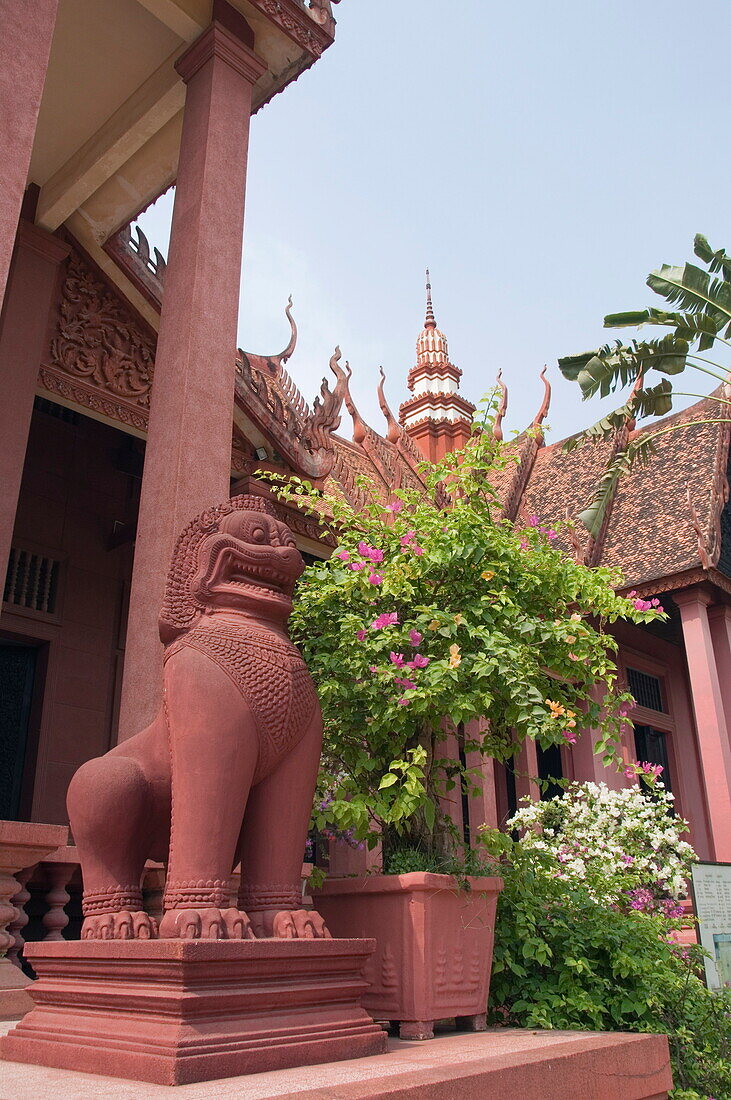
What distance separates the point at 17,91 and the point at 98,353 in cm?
342

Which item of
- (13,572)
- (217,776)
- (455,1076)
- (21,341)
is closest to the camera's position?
(455,1076)

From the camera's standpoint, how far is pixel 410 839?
11.2 feet

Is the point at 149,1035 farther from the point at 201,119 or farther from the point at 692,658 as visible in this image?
the point at 692,658

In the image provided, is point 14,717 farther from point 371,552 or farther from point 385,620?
point 385,620

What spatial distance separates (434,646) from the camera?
336cm

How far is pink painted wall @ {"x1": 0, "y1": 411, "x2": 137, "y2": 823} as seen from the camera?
24.9ft

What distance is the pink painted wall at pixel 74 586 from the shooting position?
760 cm

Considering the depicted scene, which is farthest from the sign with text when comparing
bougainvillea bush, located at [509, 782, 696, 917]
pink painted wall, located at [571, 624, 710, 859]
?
pink painted wall, located at [571, 624, 710, 859]

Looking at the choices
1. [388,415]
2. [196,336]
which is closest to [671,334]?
[388,415]

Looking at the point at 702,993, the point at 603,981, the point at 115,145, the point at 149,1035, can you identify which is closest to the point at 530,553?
the point at 603,981

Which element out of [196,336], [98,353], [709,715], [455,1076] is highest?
[98,353]

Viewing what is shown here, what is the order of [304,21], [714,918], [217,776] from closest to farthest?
[217,776] < [714,918] < [304,21]

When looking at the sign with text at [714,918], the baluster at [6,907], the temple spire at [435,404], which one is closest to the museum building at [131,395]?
the baluster at [6,907]

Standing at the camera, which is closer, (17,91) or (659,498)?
(17,91)
